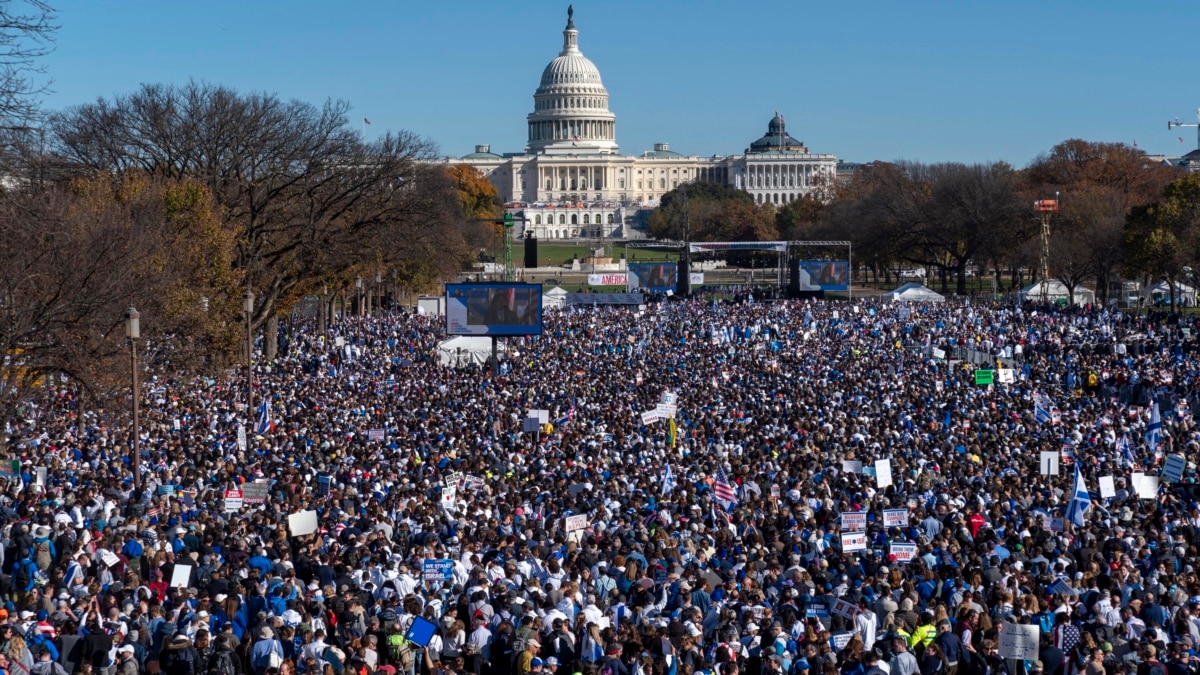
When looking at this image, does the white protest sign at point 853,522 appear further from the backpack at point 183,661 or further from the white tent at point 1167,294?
the white tent at point 1167,294

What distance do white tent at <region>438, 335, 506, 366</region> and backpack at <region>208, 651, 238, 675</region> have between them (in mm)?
30292

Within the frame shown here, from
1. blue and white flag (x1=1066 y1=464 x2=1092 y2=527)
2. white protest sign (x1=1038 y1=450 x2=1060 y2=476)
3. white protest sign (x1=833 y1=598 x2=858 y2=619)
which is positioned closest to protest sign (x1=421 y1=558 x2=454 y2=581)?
white protest sign (x1=833 y1=598 x2=858 y2=619)

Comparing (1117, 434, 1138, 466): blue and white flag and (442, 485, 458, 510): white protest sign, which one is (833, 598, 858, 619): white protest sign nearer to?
(442, 485, 458, 510): white protest sign

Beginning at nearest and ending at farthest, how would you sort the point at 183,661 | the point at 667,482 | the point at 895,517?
the point at 183,661, the point at 895,517, the point at 667,482

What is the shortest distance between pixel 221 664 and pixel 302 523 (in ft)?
16.0

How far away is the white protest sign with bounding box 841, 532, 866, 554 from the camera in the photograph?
632 inches

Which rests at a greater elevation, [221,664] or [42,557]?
[42,557]

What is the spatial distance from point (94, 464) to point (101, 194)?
1605cm

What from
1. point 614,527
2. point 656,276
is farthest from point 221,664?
point 656,276

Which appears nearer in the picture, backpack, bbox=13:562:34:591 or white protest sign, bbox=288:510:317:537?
backpack, bbox=13:562:34:591

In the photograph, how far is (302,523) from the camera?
1678 cm

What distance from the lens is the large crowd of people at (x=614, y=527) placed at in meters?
12.3

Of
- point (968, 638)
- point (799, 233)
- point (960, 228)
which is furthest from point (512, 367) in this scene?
point (799, 233)

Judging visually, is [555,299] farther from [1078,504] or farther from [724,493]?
[1078,504]
